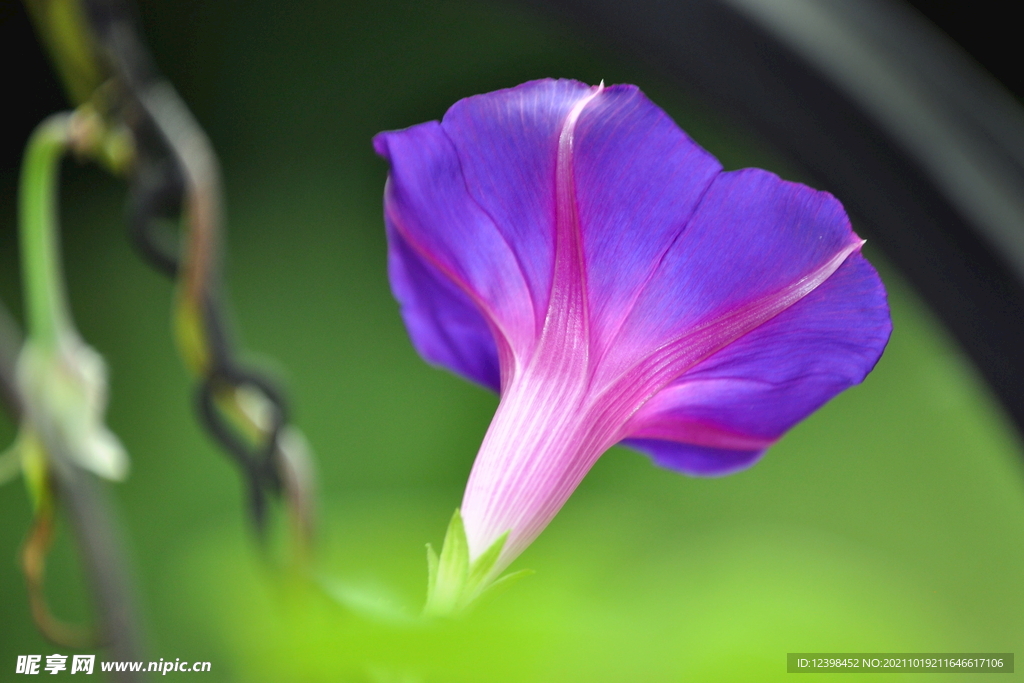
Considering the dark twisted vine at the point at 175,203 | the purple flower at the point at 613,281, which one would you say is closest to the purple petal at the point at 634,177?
the purple flower at the point at 613,281

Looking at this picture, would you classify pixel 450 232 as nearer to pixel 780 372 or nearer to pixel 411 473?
pixel 780 372

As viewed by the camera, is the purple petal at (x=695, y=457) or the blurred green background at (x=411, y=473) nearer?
the purple petal at (x=695, y=457)

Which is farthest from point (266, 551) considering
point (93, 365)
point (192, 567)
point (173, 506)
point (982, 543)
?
point (173, 506)

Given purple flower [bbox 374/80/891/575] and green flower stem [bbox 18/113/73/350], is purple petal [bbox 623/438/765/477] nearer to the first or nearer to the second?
purple flower [bbox 374/80/891/575]

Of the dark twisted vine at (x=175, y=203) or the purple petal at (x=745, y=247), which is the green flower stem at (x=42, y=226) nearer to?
the dark twisted vine at (x=175, y=203)

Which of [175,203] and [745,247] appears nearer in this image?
[745,247]

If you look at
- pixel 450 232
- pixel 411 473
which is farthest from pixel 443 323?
pixel 411 473

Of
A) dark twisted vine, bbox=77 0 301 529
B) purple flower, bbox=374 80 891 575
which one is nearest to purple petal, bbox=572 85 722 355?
purple flower, bbox=374 80 891 575
